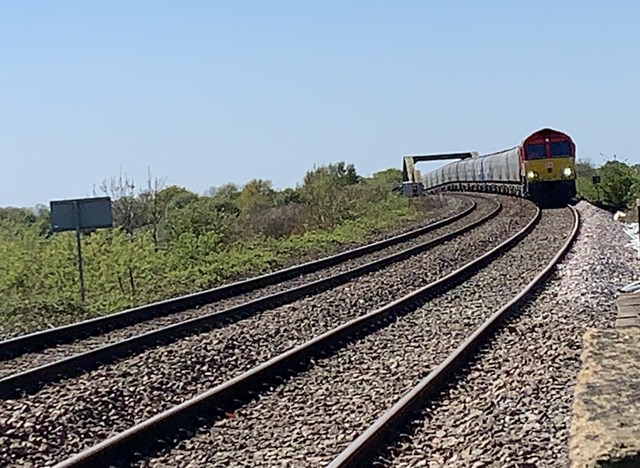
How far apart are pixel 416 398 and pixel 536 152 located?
34.9m

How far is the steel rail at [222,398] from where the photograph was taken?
7.85m

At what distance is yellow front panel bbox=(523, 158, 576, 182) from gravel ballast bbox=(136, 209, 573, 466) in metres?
27.0

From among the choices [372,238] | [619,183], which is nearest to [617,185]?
[619,183]

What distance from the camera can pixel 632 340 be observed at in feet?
22.4

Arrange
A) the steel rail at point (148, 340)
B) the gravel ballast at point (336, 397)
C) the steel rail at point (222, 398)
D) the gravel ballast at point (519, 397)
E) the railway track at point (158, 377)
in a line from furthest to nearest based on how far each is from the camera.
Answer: the steel rail at point (148, 340)
the railway track at point (158, 377)
the gravel ballast at point (336, 397)
the steel rail at point (222, 398)
the gravel ballast at point (519, 397)

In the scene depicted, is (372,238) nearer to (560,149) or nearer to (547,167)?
(547,167)

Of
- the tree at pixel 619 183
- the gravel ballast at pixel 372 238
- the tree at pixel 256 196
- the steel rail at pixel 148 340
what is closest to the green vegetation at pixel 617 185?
the tree at pixel 619 183

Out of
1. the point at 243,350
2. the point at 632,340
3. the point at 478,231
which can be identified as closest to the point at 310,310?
the point at 243,350

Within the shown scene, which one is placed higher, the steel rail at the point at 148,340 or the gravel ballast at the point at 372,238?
the steel rail at the point at 148,340

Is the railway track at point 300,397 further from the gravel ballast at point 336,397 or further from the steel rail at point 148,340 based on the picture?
the steel rail at point 148,340

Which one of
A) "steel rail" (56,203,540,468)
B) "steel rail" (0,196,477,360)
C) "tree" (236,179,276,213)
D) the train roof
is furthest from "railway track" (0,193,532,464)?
"tree" (236,179,276,213)

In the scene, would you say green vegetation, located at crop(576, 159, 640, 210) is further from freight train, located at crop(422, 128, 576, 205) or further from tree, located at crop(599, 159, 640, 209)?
freight train, located at crop(422, 128, 576, 205)

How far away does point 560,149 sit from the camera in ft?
140

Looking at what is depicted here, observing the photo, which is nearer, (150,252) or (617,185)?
(150,252)
